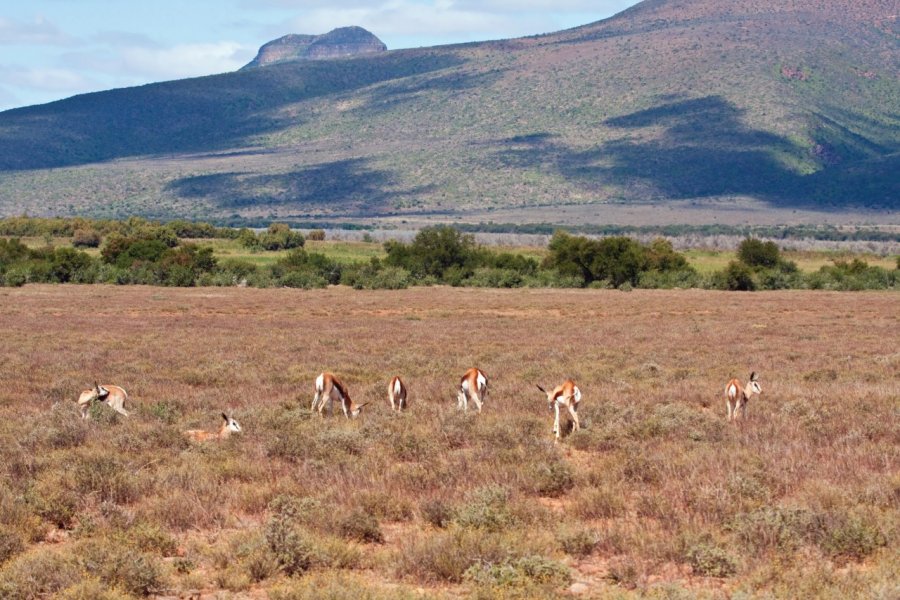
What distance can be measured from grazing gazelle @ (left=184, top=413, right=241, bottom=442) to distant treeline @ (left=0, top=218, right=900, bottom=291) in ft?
182

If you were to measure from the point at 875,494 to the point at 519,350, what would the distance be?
18105 mm

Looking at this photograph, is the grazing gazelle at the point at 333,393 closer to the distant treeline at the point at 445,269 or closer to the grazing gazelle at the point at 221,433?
the grazing gazelle at the point at 221,433

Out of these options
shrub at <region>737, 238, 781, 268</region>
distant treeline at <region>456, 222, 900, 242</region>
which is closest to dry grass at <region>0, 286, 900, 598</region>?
shrub at <region>737, 238, 781, 268</region>

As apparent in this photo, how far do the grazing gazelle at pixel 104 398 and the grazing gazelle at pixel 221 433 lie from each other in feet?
5.23

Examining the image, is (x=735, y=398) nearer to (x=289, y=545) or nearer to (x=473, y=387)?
(x=473, y=387)

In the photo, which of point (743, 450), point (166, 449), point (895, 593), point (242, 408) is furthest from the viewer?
point (242, 408)

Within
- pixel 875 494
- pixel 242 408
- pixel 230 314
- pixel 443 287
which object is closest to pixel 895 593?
pixel 875 494

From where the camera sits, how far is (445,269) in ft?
258

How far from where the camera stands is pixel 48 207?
640 ft

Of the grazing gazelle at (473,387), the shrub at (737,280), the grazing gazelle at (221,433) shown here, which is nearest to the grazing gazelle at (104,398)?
the grazing gazelle at (221,433)

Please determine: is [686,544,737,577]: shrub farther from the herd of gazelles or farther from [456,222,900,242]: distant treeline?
[456,222,900,242]: distant treeline

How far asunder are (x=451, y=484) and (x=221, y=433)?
3.96 m

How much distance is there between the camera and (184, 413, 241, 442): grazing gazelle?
13727mm

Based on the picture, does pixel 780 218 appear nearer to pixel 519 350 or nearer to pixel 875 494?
pixel 519 350
